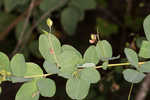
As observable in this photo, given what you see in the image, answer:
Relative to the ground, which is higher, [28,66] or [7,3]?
[7,3]

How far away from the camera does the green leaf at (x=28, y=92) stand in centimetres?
74

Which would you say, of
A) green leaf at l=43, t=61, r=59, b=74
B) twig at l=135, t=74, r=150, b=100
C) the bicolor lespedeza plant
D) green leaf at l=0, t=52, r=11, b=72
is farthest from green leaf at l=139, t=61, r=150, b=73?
twig at l=135, t=74, r=150, b=100

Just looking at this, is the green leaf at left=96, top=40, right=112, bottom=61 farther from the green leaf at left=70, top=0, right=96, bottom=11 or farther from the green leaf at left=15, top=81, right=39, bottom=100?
the green leaf at left=70, top=0, right=96, bottom=11

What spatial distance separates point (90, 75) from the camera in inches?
29.6

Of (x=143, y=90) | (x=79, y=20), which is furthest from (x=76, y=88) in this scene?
(x=79, y=20)

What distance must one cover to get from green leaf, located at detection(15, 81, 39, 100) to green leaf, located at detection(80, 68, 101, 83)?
0.44 ft

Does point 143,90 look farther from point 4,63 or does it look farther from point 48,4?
point 4,63

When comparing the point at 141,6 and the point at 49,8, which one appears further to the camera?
the point at 141,6

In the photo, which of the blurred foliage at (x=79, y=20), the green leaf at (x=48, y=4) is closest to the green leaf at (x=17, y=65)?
the blurred foliage at (x=79, y=20)

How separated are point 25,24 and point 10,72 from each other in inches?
37.5

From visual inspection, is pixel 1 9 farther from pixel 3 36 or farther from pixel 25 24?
pixel 25 24

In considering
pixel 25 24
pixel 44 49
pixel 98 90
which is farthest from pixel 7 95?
pixel 44 49

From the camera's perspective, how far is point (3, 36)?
1.88 meters

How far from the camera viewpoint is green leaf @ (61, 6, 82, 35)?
173cm
